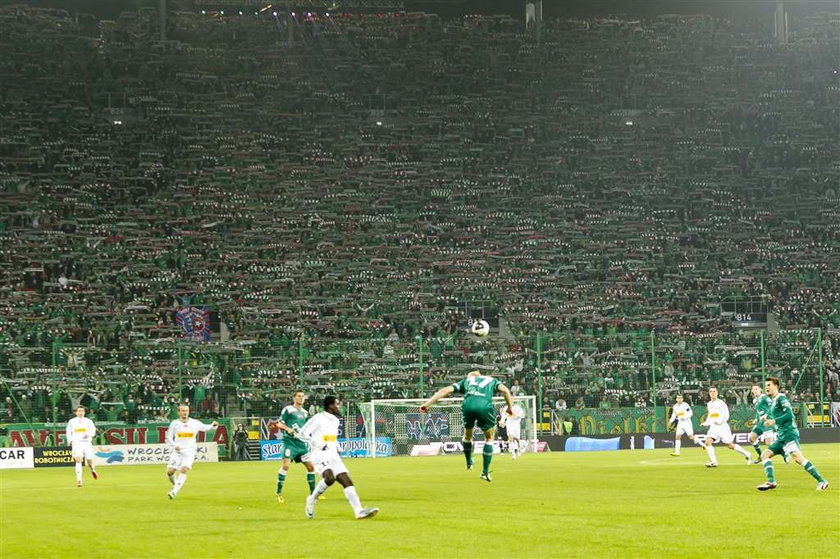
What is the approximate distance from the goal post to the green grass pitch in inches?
678

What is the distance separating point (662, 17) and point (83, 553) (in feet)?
233

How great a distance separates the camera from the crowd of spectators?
56.7 meters

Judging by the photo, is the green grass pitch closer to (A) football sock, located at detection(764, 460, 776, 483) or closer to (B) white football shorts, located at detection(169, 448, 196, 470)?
(A) football sock, located at detection(764, 460, 776, 483)

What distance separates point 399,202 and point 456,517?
50.2 meters

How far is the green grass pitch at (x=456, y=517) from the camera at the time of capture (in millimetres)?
15922

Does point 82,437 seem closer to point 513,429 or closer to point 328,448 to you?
point 513,429

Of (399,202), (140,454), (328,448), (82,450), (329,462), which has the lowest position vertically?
(140,454)

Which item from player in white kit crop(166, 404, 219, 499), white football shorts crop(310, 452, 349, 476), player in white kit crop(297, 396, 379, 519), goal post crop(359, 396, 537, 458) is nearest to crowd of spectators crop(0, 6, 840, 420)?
goal post crop(359, 396, 537, 458)

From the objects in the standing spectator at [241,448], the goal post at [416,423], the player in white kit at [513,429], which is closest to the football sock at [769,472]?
the player in white kit at [513,429]

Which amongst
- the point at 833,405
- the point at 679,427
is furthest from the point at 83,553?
the point at 833,405

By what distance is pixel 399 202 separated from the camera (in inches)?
2741

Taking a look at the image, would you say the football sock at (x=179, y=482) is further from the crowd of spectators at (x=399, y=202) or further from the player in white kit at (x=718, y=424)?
the crowd of spectators at (x=399, y=202)

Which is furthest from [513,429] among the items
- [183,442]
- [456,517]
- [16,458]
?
[456,517]

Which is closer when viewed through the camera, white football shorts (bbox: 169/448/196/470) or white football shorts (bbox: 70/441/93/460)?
white football shorts (bbox: 169/448/196/470)
